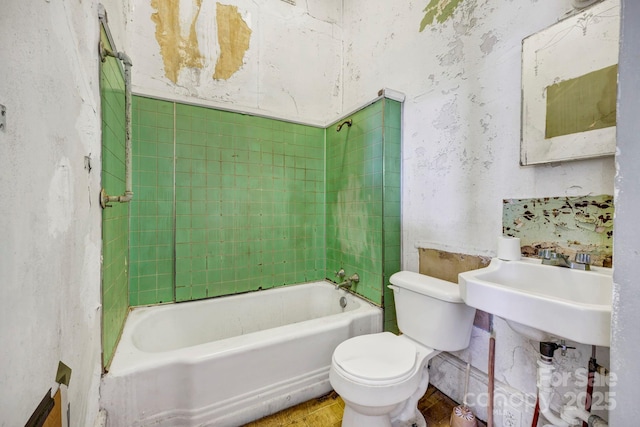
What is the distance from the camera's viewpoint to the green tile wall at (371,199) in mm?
1755

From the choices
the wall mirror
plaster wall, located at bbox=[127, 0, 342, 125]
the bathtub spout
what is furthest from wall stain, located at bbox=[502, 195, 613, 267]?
plaster wall, located at bbox=[127, 0, 342, 125]

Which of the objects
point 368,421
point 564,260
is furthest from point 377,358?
point 564,260

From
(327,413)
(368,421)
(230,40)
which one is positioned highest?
(230,40)

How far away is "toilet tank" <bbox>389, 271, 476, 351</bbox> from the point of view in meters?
1.24

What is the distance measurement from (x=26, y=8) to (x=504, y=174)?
1677 mm

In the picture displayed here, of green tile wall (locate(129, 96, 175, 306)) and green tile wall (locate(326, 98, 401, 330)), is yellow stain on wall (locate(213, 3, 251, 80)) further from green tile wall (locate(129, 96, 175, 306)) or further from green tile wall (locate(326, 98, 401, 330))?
green tile wall (locate(326, 98, 401, 330))

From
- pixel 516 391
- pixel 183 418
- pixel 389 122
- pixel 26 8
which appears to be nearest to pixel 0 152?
pixel 26 8

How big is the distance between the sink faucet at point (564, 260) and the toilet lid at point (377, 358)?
0.71 metres

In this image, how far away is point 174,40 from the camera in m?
1.86

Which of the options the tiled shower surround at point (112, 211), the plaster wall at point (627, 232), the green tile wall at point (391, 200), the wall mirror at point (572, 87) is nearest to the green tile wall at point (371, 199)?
the green tile wall at point (391, 200)

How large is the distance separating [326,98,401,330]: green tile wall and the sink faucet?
0.84 meters

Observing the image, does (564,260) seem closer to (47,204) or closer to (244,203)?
(47,204)

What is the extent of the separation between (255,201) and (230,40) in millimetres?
1291

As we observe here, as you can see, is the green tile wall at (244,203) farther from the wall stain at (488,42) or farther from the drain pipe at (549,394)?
the drain pipe at (549,394)
